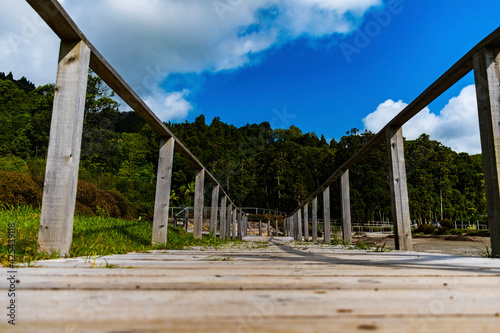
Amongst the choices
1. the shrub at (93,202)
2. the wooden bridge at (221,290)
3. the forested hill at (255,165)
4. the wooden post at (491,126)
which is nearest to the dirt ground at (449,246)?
the wooden post at (491,126)

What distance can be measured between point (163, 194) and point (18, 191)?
4.77 m

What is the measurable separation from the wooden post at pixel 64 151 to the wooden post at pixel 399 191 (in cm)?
254

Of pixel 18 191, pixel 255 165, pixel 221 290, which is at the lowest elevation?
pixel 221 290

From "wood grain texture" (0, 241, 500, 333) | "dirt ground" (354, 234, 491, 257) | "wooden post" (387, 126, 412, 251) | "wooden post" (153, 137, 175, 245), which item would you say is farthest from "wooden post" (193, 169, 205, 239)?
"wood grain texture" (0, 241, 500, 333)

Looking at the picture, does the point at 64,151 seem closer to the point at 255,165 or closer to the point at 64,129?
the point at 64,129

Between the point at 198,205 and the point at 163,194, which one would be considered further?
the point at 198,205

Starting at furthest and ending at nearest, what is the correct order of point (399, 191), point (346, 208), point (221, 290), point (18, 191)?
point (18, 191) < point (346, 208) < point (399, 191) < point (221, 290)

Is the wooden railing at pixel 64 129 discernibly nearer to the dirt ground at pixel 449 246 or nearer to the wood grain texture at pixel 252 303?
the wood grain texture at pixel 252 303

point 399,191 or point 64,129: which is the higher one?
point 64,129

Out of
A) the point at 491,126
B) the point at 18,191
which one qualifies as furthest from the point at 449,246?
the point at 18,191

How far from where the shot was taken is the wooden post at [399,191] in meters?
2.64

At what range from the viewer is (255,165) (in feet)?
151

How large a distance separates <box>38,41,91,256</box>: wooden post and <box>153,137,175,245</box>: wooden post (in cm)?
125

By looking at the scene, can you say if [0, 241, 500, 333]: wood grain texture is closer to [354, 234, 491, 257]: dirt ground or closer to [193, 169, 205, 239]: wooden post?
[354, 234, 491, 257]: dirt ground
